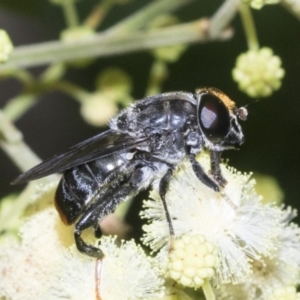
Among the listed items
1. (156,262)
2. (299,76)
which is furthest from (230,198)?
(299,76)

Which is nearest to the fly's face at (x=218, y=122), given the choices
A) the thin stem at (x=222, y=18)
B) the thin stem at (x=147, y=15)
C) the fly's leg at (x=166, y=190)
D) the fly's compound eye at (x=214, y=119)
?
the fly's compound eye at (x=214, y=119)

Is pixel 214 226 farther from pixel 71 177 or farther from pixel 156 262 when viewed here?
pixel 71 177

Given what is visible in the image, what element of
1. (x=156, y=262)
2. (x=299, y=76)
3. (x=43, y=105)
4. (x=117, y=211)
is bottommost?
(x=156, y=262)

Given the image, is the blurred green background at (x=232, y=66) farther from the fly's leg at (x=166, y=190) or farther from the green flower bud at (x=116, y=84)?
the fly's leg at (x=166, y=190)

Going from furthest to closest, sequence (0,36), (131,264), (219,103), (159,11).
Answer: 1. (159,11)
2. (0,36)
3. (219,103)
4. (131,264)

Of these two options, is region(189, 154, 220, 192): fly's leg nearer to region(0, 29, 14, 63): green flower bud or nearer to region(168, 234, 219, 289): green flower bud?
region(168, 234, 219, 289): green flower bud
